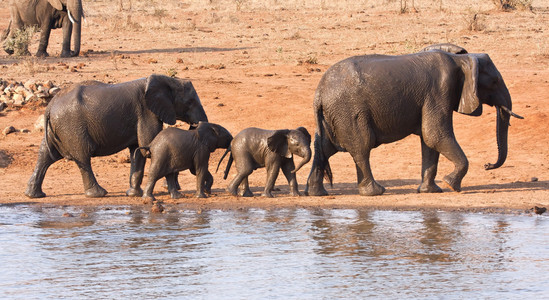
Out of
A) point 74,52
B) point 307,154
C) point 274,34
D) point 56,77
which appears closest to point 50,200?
point 307,154

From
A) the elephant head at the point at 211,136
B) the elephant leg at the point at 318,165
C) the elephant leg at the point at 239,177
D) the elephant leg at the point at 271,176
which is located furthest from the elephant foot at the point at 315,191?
the elephant head at the point at 211,136

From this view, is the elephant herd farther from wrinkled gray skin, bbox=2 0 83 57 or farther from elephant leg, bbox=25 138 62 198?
wrinkled gray skin, bbox=2 0 83 57

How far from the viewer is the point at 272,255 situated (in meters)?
8.31

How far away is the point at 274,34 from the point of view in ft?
82.8

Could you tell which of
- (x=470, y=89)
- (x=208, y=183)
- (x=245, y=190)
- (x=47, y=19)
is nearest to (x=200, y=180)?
(x=208, y=183)

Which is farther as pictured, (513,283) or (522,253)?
(522,253)

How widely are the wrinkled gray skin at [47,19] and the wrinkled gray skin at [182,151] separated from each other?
468 inches

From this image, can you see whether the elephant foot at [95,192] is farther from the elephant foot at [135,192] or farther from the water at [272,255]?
the water at [272,255]

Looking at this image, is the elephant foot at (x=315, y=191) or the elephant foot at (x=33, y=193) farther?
the elephant foot at (x=33, y=193)

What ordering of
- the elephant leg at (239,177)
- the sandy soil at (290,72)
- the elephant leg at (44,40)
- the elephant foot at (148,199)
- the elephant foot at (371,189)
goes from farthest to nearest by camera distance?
the elephant leg at (44,40), the sandy soil at (290,72), the elephant foot at (371,189), the elephant leg at (239,177), the elephant foot at (148,199)

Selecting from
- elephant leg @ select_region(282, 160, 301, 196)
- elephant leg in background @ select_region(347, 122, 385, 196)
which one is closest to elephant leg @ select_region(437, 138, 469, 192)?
elephant leg in background @ select_region(347, 122, 385, 196)

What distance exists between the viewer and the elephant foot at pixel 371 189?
11367mm

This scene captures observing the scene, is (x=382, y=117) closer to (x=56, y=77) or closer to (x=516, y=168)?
(x=516, y=168)

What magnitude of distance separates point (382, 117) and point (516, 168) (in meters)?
2.88
